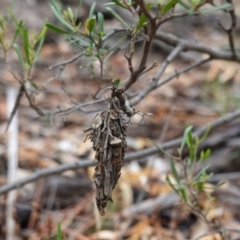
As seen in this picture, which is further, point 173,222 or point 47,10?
point 47,10

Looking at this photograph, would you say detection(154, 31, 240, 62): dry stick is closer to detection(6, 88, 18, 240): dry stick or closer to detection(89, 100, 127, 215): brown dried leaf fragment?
detection(6, 88, 18, 240): dry stick

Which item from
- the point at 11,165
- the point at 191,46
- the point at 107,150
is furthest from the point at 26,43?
the point at 11,165

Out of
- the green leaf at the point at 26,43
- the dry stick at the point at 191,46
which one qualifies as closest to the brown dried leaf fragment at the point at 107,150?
the green leaf at the point at 26,43

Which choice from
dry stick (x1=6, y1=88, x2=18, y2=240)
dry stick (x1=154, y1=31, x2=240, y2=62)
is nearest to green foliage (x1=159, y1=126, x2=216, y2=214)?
dry stick (x1=154, y1=31, x2=240, y2=62)

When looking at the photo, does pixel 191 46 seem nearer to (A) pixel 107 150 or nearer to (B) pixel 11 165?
(A) pixel 107 150

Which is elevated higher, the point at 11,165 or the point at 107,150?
the point at 11,165

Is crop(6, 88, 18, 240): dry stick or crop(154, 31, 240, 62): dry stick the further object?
crop(6, 88, 18, 240): dry stick

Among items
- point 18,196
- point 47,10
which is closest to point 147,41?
point 18,196

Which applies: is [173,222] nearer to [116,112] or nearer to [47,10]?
[116,112]

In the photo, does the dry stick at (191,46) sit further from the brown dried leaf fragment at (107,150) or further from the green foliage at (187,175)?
the brown dried leaf fragment at (107,150)

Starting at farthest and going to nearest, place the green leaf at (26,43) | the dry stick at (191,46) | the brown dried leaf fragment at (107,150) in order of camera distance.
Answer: the dry stick at (191,46)
the green leaf at (26,43)
the brown dried leaf fragment at (107,150)

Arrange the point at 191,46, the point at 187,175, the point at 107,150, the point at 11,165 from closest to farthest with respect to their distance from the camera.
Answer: the point at 107,150
the point at 187,175
the point at 191,46
the point at 11,165
